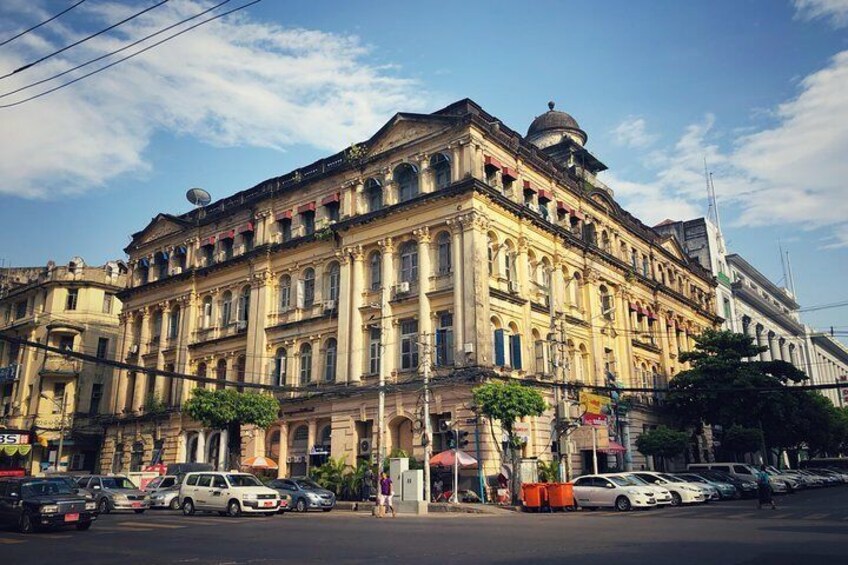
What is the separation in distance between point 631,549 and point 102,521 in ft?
56.7

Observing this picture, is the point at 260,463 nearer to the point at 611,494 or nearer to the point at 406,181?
the point at 406,181

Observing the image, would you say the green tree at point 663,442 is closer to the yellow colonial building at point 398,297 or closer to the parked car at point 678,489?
the yellow colonial building at point 398,297

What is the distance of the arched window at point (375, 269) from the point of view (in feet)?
120

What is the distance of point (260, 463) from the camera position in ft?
121

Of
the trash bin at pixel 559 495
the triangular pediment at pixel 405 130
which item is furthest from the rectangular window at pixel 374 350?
the trash bin at pixel 559 495

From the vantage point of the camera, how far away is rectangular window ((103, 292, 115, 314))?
5803 cm

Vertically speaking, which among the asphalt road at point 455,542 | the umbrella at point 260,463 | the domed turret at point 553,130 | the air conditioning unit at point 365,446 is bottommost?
the asphalt road at point 455,542

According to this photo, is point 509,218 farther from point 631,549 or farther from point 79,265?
point 79,265

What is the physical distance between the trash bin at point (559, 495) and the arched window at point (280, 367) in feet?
60.1

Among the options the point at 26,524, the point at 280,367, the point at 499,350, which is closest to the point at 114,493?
the point at 26,524

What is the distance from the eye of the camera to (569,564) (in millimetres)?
10602

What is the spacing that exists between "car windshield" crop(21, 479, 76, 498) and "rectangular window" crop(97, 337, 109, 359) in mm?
40866

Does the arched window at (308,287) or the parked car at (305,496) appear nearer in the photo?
the parked car at (305,496)

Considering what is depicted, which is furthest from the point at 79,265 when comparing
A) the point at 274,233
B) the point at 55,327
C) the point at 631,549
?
the point at 631,549
